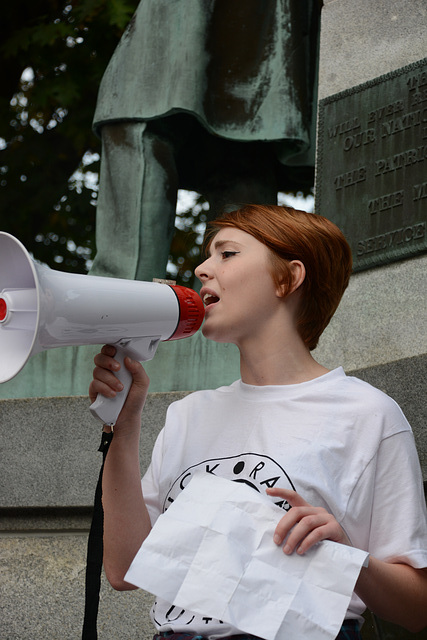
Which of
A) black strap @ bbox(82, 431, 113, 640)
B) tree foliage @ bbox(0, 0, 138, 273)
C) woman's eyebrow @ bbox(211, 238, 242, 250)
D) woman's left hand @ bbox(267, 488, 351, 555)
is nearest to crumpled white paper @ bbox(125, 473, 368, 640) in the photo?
woman's left hand @ bbox(267, 488, 351, 555)

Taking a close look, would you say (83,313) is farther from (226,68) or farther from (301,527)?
(226,68)

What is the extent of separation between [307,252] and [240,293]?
0.72 ft

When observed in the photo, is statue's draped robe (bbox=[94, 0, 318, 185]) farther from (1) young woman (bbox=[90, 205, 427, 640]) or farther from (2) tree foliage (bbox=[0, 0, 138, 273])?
(2) tree foliage (bbox=[0, 0, 138, 273])

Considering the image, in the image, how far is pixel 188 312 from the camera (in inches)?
101

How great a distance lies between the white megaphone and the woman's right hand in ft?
0.07

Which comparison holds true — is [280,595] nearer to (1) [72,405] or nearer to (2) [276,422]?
(2) [276,422]

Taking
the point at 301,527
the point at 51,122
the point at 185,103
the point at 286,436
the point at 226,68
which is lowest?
the point at 301,527

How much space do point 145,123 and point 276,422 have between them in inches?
112

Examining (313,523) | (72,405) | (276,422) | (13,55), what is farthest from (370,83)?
(13,55)

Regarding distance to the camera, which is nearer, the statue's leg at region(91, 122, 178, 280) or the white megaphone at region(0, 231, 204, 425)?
the white megaphone at region(0, 231, 204, 425)

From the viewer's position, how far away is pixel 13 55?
8539 mm

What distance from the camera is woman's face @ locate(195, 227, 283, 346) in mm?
2602

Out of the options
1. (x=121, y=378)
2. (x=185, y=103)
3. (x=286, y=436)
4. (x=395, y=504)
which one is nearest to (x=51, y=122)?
(x=185, y=103)

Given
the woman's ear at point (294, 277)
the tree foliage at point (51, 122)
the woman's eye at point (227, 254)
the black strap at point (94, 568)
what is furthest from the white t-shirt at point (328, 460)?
the tree foliage at point (51, 122)
